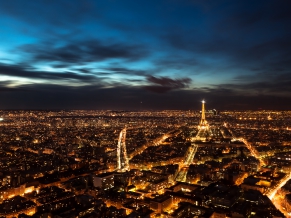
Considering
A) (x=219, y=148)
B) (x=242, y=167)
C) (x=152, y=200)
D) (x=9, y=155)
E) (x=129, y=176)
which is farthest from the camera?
(x=219, y=148)

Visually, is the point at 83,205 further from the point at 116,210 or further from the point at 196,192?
the point at 196,192

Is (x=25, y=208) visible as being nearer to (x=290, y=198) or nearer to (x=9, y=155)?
(x=290, y=198)

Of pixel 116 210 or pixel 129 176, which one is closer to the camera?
pixel 116 210

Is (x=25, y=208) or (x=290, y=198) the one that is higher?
(x=290, y=198)

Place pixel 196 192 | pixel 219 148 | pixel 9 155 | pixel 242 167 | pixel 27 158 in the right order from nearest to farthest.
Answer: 1. pixel 196 192
2. pixel 242 167
3. pixel 27 158
4. pixel 9 155
5. pixel 219 148

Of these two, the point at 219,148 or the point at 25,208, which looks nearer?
the point at 25,208

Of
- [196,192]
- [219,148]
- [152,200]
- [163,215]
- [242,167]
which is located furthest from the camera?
[219,148]

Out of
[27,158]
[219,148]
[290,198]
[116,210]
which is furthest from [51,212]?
[219,148]

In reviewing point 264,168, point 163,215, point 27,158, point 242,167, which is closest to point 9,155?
point 27,158

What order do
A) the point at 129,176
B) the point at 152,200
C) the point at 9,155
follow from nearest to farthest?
the point at 152,200 < the point at 129,176 < the point at 9,155
